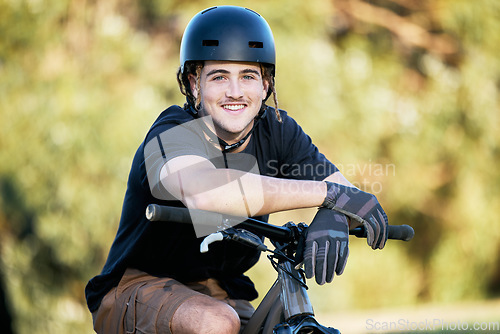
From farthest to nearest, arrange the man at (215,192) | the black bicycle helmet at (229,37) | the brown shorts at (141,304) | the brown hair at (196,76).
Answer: the brown hair at (196,76) < the black bicycle helmet at (229,37) < the brown shorts at (141,304) < the man at (215,192)

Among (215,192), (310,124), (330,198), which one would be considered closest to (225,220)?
(215,192)

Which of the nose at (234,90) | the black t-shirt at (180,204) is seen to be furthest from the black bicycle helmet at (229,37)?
the black t-shirt at (180,204)

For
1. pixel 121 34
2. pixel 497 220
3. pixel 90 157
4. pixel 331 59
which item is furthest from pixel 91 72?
pixel 497 220

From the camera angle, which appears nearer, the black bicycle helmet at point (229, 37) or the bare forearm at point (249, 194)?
the bare forearm at point (249, 194)

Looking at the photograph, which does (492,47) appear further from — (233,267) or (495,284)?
(233,267)

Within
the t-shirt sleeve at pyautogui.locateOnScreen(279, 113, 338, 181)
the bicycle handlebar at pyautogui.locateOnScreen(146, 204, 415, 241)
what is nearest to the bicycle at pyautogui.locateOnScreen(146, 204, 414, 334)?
the bicycle handlebar at pyautogui.locateOnScreen(146, 204, 415, 241)

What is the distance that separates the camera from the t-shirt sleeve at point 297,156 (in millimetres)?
3586

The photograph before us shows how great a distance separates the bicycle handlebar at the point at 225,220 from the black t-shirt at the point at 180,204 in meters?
0.44

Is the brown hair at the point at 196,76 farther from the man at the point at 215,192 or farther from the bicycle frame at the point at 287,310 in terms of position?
the bicycle frame at the point at 287,310

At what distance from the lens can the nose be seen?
331 centimetres

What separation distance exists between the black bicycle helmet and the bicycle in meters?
1.07

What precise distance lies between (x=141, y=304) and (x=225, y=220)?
88cm

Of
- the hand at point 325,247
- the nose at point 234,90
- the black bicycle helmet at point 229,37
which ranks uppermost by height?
the black bicycle helmet at point 229,37

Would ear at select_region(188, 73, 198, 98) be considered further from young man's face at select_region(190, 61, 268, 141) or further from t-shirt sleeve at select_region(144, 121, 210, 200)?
t-shirt sleeve at select_region(144, 121, 210, 200)
